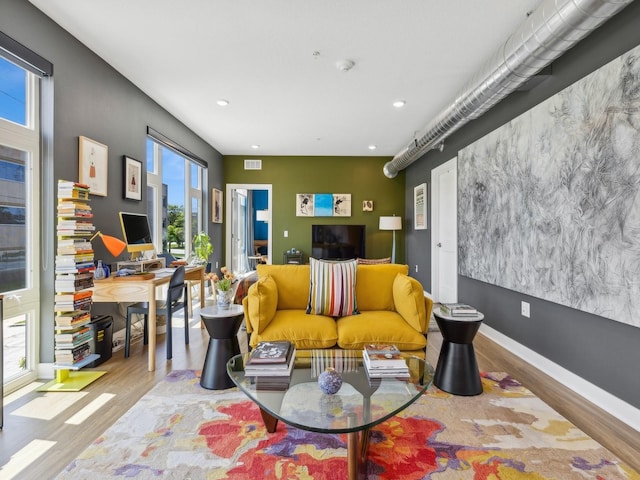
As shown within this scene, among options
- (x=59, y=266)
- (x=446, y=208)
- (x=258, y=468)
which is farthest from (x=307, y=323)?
(x=446, y=208)

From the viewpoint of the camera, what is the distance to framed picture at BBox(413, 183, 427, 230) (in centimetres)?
591

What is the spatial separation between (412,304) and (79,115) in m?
3.15

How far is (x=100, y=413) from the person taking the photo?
2096 millimetres

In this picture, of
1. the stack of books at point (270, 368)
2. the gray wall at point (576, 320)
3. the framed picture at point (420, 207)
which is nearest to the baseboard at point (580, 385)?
the gray wall at point (576, 320)

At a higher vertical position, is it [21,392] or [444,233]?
[444,233]

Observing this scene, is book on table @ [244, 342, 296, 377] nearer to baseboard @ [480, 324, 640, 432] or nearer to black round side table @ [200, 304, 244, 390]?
black round side table @ [200, 304, 244, 390]

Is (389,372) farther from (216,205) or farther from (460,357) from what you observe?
(216,205)

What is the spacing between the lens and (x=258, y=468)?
159cm

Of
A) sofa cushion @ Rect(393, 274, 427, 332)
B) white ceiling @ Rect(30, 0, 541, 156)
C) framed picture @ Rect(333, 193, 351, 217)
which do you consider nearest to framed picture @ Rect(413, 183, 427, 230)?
framed picture @ Rect(333, 193, 351, 217)

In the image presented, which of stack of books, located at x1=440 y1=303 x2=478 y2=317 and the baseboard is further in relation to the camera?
stack of books, located at x1=440 y1=303 x2=478 y2=317

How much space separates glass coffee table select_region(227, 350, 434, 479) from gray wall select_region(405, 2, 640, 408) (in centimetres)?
127

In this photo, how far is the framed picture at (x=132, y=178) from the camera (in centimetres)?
351

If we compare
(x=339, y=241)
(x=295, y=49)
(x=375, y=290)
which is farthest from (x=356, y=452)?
(x=339, y=241)

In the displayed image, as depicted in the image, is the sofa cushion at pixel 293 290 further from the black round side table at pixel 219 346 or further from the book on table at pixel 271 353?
the book on table at pixel 271 353
